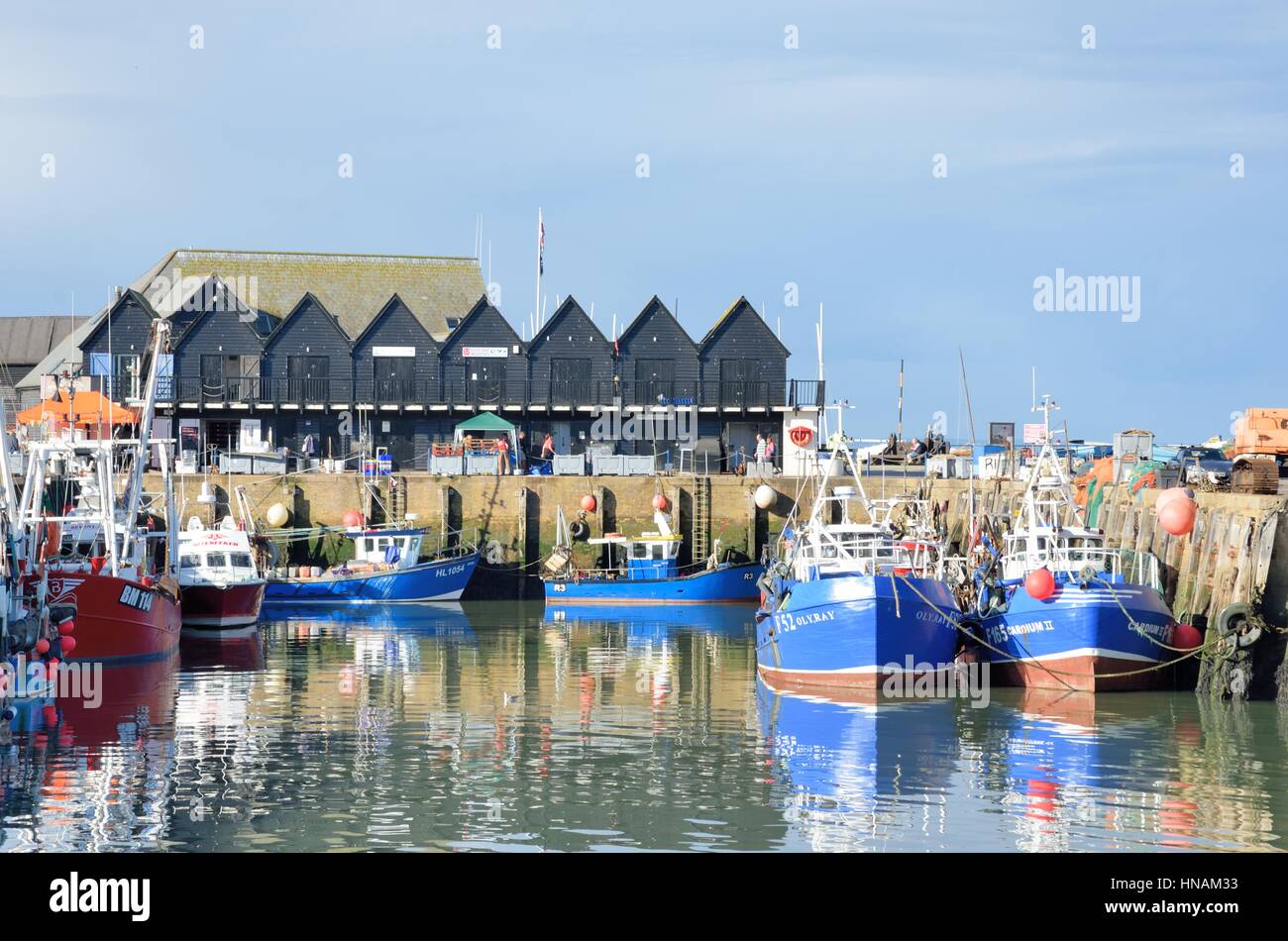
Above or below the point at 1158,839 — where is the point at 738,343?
above

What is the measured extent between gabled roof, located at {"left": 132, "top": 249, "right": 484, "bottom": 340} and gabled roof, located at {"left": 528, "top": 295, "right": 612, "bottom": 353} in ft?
19.5

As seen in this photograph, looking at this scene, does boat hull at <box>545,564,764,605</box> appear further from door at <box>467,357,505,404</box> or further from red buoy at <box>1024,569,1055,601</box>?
red buoy at <box>1024,569,1055,601</box>

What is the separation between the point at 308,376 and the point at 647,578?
2056cm

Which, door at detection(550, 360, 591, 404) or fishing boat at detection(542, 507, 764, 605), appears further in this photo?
door at detection(550, 360, 591, 404)

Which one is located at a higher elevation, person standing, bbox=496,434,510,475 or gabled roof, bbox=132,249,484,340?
gabled roof, bbox=132,249,484,340

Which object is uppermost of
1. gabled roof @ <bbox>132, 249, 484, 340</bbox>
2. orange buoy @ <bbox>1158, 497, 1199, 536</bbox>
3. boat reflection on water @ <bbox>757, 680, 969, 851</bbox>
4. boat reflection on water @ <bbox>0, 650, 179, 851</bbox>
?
gabled roof @ <bbox>132, 249, 484, 340</bbox>

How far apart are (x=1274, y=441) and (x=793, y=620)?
17766mm

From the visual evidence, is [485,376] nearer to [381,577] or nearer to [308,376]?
[308,376]

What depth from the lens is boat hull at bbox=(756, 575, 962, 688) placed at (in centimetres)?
3186

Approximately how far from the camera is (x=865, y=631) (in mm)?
32031

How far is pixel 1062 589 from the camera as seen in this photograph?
3259cm
